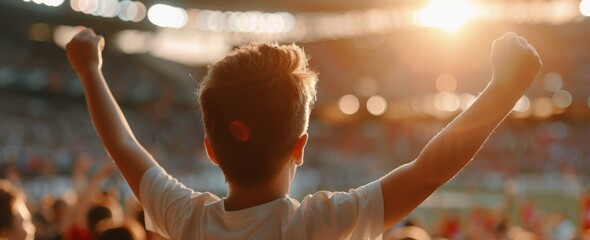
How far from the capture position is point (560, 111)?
2281 centimetres

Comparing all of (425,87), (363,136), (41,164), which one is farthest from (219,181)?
(425,87)

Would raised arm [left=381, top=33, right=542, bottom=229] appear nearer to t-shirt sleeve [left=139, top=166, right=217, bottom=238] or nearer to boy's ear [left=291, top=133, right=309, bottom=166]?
boy's ear [left=291, top=133, right=309, bottom=166]

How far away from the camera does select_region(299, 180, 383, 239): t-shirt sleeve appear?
1.79 meters

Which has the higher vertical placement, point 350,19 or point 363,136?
point 350,19

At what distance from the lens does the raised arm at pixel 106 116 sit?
2117mm

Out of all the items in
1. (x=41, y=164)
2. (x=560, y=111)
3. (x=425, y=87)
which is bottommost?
(x=41, y=164)

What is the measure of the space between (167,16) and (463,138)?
4264cm

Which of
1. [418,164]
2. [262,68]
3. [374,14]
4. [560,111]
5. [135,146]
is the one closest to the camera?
[418,164]

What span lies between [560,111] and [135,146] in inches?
869

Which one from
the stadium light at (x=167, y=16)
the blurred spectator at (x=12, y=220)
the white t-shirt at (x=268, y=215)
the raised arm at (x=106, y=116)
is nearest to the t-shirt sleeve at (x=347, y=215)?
the white t-shirt at (x=268, y=215)

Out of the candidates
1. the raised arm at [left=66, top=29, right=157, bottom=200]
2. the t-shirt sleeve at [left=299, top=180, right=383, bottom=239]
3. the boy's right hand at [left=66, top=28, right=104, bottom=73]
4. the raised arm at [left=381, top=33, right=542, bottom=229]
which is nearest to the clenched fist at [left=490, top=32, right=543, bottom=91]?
the raised arm at [left=381, top=33, right=542, bottom=229]

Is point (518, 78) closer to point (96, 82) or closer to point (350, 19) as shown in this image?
point (96, 82)

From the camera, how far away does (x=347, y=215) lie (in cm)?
180

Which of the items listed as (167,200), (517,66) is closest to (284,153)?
(167,200)
